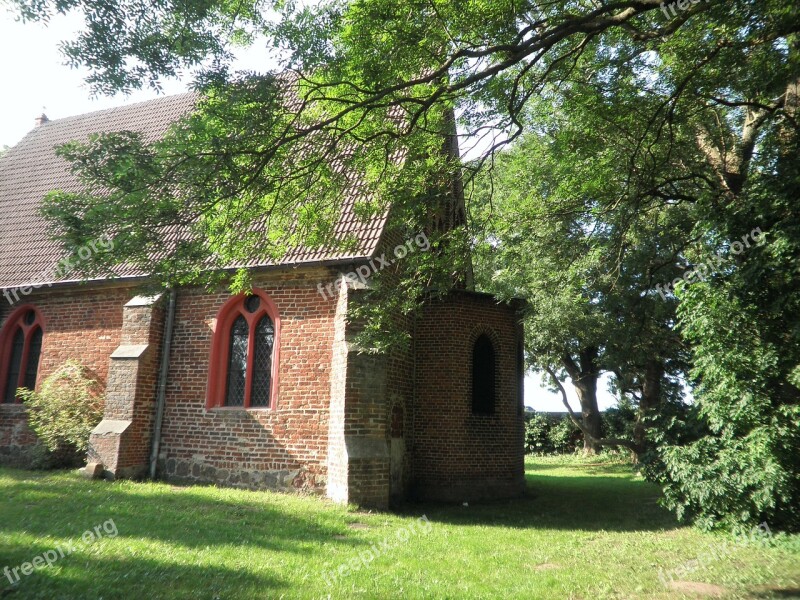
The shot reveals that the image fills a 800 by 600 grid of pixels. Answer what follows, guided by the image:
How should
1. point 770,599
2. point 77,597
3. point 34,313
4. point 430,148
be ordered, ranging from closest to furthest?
point 77,597 → point 770,599 → point 430,148 → point 34,313

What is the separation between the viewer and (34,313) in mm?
14094

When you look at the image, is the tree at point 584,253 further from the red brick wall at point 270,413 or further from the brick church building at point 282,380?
the red brick wall at point 270,413

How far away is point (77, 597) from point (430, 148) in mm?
7134

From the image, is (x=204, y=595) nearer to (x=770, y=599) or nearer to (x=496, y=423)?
(x=770, y=599)

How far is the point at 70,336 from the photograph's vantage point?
524 inches

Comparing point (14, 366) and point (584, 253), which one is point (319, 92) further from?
point (14, 366)

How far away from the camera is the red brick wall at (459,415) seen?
12.0m

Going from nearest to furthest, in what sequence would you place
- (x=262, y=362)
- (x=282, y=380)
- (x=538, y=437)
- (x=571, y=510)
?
(x=282, y=380) → (x=571, y=510) → (x=262, y=362) → (x=538, y=437)

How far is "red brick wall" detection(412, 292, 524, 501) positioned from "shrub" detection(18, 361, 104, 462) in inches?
289

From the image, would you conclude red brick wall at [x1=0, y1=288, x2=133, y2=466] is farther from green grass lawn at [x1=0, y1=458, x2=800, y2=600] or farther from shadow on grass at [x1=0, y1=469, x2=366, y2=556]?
shadow on grass at [x1=0, y1=469, x2=366, y2=556]

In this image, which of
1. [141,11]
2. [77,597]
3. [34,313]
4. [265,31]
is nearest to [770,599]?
[77,597]

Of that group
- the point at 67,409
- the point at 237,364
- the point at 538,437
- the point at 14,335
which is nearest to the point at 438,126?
the point at 237,364

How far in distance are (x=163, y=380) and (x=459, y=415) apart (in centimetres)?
665

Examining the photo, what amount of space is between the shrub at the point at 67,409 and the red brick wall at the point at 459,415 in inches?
289
